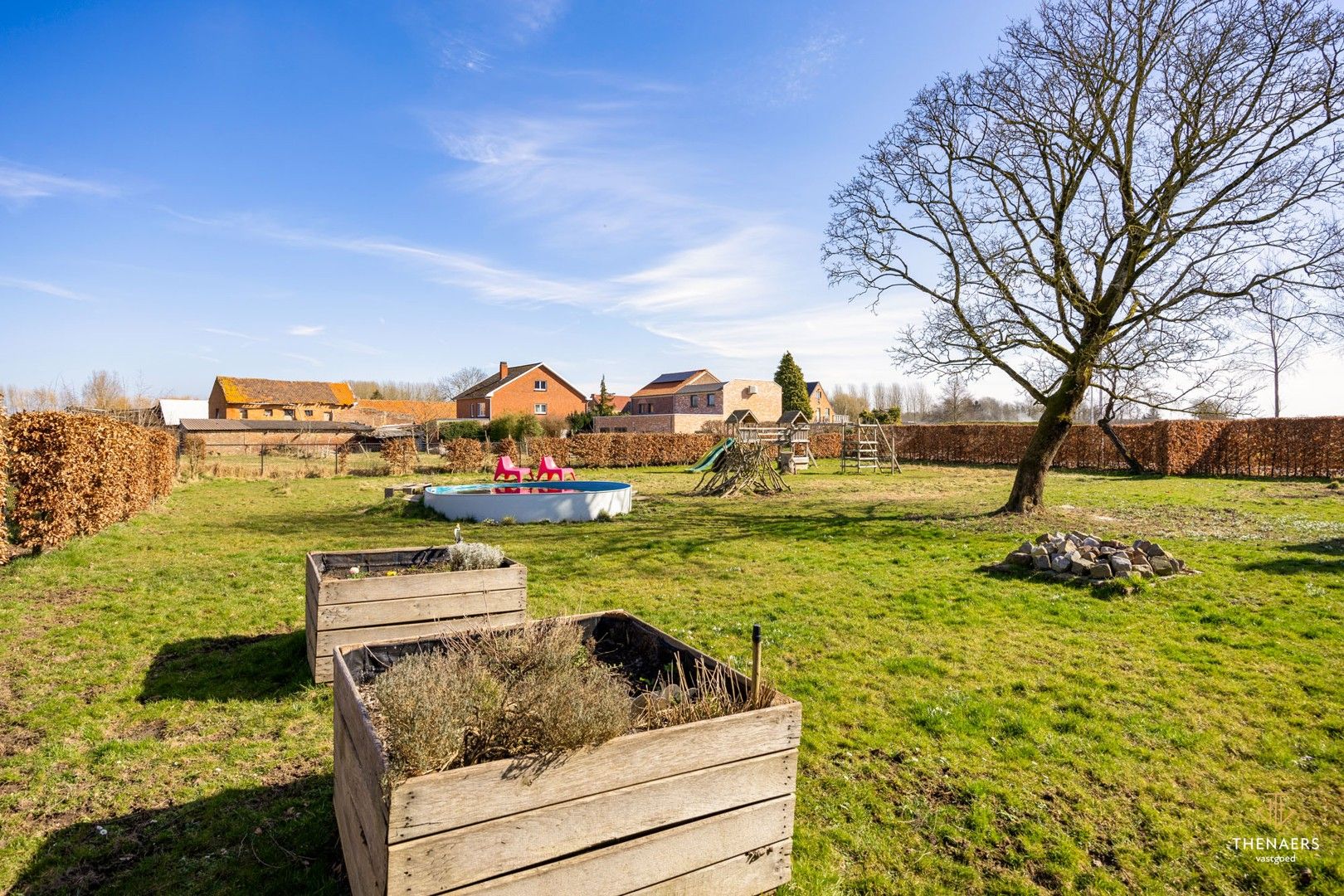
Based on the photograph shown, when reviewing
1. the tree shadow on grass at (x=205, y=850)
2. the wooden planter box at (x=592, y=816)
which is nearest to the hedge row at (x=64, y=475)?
the tree shadow on grass at (x=205, y=850)

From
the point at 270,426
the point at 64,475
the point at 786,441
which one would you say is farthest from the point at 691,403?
the point at 64,475

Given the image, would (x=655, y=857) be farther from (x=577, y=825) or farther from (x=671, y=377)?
(x=671, y=377)

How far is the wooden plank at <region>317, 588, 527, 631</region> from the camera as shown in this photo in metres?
4.98

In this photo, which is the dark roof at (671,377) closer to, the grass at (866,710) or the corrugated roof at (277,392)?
the corrugated roof at (277,392)

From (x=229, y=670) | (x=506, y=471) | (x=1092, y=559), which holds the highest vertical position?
(x=506, y=471)

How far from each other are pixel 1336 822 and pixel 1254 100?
12.8 m

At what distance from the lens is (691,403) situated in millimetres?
60031

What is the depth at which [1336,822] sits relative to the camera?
358cm

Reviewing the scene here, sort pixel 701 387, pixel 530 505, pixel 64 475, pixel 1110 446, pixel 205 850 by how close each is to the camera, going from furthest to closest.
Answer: pixel 701 387, pixel 1110 446, pixel 530 505, pixel 64 475, pixel 205 850

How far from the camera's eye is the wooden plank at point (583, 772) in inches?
86.4

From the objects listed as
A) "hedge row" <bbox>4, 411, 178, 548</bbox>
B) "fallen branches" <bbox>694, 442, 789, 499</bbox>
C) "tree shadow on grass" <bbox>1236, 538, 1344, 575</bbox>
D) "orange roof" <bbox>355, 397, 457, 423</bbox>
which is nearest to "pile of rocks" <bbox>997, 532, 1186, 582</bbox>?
"tree shadow on grass" <bbox>1236, 538, 1344, 575</bbox>

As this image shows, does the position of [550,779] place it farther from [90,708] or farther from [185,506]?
[185,506]

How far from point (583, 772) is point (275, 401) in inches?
2531

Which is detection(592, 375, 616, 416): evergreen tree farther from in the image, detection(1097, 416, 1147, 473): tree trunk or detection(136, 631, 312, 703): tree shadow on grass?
detection(136, 631, 312, 703): tree shadow on grass
